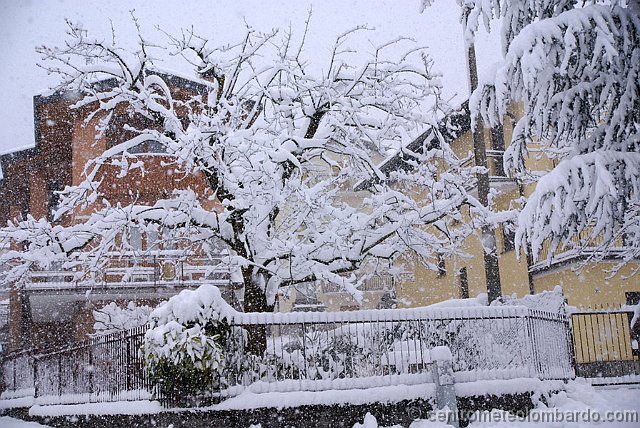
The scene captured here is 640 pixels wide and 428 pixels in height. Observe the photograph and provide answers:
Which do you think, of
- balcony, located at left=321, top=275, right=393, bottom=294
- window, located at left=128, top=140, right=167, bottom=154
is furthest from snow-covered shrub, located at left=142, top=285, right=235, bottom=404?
balcony, located at left=321, top=275, right=393, bottom=294

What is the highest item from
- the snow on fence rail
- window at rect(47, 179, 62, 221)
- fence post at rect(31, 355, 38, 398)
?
window at rect(47, 179, 62, 221)

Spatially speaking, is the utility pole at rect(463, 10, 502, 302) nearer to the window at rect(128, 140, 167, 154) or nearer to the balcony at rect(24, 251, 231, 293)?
the balcony at rect(24, 251, 231, 293)

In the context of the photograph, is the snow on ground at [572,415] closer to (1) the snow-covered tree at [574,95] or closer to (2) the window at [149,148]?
(1) the snow-covered tree at [574,95]

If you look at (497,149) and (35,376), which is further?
(497,149)

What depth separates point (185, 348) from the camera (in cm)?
948

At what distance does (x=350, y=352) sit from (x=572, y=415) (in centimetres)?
364

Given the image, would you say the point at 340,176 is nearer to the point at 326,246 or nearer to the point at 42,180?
the point at 326,246

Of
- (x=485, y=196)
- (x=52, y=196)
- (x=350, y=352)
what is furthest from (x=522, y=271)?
(x=52, y=196)

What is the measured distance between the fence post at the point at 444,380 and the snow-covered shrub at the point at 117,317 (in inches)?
518

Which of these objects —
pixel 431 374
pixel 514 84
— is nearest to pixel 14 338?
pixel 431 374

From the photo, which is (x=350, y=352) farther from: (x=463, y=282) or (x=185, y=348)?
(x=463, y=282)

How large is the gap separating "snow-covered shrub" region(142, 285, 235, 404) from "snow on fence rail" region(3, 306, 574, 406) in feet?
0.42

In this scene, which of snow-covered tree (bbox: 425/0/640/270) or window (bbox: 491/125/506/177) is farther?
window (bbox: 491/125/506/177)

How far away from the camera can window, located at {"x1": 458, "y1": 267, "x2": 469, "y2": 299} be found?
27.3 metres
